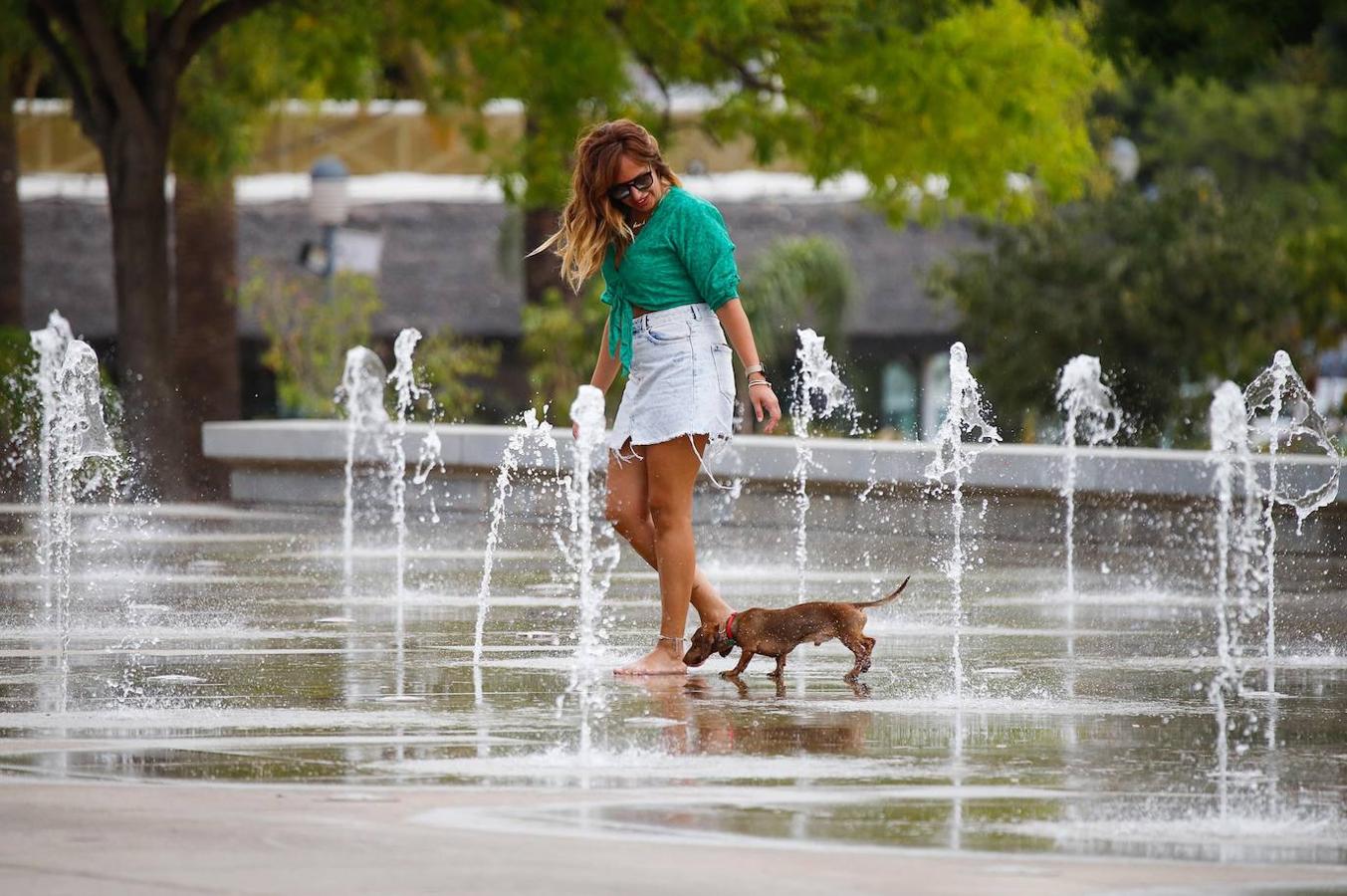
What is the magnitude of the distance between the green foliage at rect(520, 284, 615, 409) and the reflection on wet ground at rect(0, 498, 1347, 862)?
9832 mm

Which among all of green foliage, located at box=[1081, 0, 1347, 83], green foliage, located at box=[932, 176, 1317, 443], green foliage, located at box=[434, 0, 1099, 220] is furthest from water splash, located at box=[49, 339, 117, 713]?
green foliage, located at box=[932, 176, 1317, 443]

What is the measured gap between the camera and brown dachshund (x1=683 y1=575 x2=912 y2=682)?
8.13m

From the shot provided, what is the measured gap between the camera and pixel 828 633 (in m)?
8.17

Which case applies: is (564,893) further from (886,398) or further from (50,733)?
(886,398)

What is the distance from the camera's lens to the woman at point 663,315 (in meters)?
8.15

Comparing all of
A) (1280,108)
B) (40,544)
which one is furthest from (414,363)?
(1280,108)

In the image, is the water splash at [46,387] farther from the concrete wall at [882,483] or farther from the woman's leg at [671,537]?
the woman's leg at [671,537]

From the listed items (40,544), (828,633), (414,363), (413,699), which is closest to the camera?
(413,699)

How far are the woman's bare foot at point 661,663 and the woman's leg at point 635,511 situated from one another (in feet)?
0.51

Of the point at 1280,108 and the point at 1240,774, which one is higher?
the point at 1280,108

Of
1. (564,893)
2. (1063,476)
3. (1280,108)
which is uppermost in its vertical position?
(1280,108)

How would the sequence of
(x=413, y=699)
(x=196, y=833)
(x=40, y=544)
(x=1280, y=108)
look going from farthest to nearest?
(x=1280, y=108) → (x=40, y=544) → (x=413, y=699) → (x=196, y=833)

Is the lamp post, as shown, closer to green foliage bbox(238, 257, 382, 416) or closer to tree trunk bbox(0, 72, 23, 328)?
green foliage bbox(238, 257, 382, 416)

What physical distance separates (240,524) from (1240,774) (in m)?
9.91
